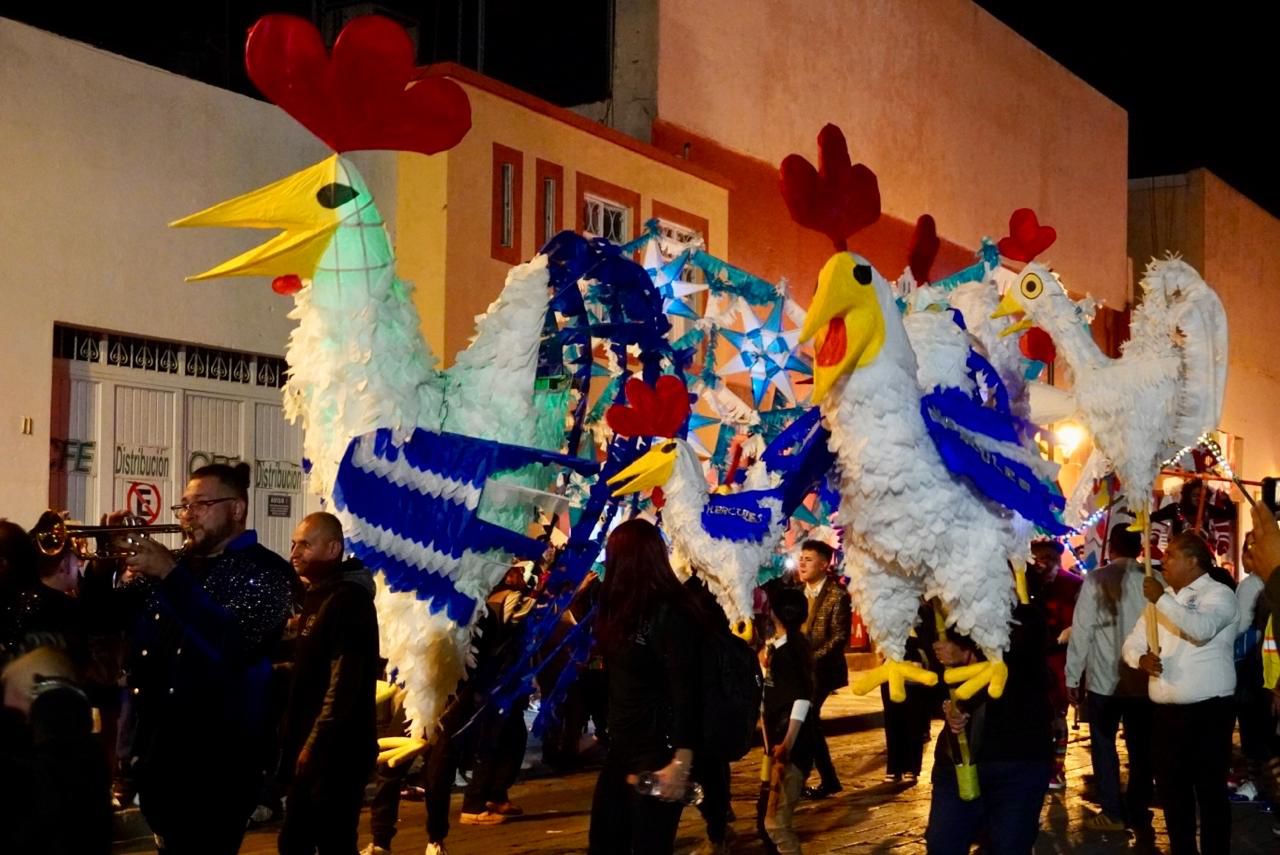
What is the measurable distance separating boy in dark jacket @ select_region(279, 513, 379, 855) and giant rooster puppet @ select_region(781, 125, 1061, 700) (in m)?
1.79

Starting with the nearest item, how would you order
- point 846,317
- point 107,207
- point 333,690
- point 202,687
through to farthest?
point 202,687 < point 333,690 < point 846,317 < point 107,207

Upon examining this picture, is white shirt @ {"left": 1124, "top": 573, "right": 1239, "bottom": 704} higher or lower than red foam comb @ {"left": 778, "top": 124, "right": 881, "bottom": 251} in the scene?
lower

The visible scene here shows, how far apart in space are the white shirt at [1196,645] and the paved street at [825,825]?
6.21 ft

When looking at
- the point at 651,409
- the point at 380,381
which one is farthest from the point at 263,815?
the point at 380,381

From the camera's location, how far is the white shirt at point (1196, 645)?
7.22 metres

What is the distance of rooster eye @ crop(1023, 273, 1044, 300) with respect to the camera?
267 inches

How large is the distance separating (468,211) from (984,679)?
32.1 ft

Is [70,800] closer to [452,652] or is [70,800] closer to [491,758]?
[452,652]

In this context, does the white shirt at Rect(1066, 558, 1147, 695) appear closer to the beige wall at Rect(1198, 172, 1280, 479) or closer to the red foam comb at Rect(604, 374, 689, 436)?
the red foam comb at Rect(604, 374, 689, 436)

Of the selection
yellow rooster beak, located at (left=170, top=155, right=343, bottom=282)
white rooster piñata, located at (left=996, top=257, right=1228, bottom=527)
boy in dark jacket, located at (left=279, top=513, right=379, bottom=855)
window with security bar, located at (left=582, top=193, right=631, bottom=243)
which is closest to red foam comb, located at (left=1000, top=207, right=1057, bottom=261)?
white rooster piñata, located at (left=996, top=257, right=1228, bottom=527)

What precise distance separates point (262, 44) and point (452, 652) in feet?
8.53

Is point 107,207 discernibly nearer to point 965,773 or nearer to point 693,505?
point 693,505

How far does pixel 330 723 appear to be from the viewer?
17.9 feet

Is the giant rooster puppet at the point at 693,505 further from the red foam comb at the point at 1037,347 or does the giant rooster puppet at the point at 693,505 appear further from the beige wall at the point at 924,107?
the beige wall at the point at 924,107
